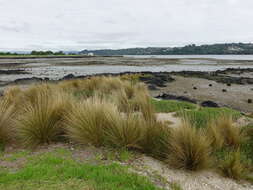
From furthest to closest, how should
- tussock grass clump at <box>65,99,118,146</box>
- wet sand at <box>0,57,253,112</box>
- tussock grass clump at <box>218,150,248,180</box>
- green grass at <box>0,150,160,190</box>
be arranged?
1. wet sand at <box>0,57,253,112</box>
2. tussock grass clump at <box>65,99,118,146</box>
3. tussock grass clump at <box>218,150,248,180</box>
4. green grass at <box>0,150,160,190</box>

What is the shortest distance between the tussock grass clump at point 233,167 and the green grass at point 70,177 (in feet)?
5.36

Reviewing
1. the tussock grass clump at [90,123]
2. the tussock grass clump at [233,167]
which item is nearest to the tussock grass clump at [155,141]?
the tussock grass clump at [90,123]

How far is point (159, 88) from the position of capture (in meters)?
17.8

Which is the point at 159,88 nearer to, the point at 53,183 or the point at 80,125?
the point at 80,125

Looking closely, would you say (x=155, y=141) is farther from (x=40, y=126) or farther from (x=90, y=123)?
(x=40, y=126)

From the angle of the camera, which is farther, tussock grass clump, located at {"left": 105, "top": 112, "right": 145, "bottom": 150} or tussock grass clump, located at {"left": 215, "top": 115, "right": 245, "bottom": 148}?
tussock grass clump, located at {"left": 215, "top": 115, "right": 245, "bottom": 148}

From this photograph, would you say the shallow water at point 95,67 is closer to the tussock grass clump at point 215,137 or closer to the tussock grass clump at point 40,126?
the tussock grass clump at point 40,126

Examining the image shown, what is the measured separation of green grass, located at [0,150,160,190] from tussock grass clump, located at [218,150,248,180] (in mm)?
1635

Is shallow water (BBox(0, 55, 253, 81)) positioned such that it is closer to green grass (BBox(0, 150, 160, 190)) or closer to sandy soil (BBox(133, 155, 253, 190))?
green grass (BBox(0, 150, 160, 190))

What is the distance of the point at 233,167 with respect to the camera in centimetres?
378

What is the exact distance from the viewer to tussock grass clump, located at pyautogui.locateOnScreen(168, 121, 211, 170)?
12.4 ft

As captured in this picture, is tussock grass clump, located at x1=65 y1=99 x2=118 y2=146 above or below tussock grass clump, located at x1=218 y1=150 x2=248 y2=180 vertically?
above

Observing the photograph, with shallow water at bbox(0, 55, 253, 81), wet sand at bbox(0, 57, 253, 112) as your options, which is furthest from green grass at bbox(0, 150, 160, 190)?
shallow water at bbox(0, 55, 253, 81)

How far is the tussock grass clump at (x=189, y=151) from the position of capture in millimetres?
3785
